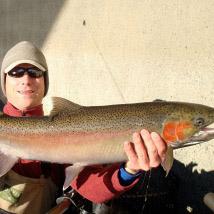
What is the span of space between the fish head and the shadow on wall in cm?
318

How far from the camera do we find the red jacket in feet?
7.89

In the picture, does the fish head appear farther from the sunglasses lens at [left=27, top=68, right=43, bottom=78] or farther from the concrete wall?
the sunglasses lens at [left=27, top=68, right=43, bottom=78]

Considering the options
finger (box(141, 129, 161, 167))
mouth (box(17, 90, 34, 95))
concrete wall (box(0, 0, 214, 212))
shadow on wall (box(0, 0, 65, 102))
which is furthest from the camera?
shadow on wall (box(0, 0, 65, 102))

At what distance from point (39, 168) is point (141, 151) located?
2.71 feet

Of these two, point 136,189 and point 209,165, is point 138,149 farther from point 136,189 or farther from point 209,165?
point 209,165

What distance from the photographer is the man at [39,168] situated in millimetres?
2189

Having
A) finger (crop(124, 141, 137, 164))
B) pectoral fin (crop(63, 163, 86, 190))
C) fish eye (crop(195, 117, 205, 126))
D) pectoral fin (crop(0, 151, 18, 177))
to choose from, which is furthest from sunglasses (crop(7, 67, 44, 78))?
fish eye (crop(195, 117, 205, 126))

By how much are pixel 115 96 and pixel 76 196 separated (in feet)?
5.61

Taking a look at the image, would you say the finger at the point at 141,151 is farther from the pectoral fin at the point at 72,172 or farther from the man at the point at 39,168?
the pectoral fin at the point at 72,172

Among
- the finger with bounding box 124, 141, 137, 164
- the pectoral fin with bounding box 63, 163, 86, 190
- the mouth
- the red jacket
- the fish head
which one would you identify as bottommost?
the red jacket

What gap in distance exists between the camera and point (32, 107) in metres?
2.79

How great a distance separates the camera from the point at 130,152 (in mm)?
2189

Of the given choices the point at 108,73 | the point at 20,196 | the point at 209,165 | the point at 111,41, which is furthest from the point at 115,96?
the point at 20,196

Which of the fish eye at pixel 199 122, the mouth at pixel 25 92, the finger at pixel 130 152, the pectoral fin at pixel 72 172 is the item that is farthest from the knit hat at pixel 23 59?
the fish eye at pixel 199 122
